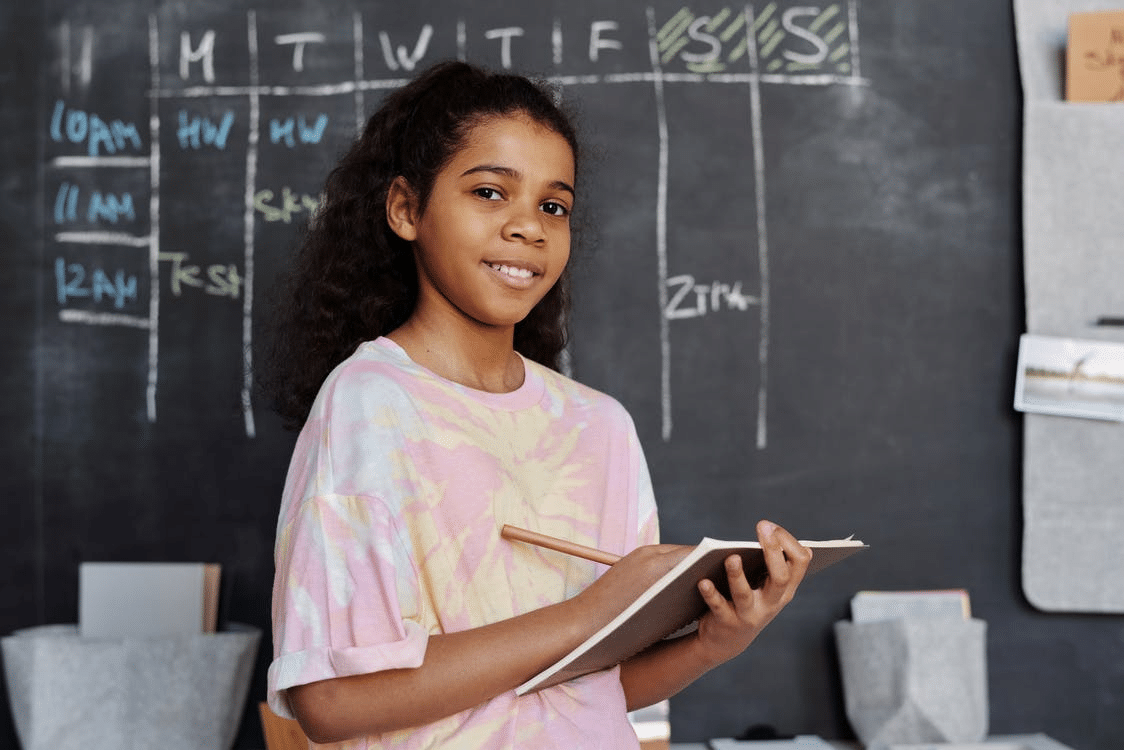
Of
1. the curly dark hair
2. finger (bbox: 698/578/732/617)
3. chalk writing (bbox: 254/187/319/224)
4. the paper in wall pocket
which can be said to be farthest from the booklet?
chalk writing (bbox: 254/187/319/224)

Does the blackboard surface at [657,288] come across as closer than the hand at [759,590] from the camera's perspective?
No

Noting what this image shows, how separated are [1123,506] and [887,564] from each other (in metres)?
0.36

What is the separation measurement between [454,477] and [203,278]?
109cm

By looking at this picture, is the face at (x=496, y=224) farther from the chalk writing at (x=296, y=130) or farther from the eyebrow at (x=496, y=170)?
the chalk writing at (x=296, y=130)

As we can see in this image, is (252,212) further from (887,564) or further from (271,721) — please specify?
(887,564)

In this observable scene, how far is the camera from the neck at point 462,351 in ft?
3.05

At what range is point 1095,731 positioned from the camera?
182 cm

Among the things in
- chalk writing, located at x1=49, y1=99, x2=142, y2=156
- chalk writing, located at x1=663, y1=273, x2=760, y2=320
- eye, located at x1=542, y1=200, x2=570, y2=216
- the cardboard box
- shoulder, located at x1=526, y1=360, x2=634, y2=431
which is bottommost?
shoulder, located at x1=526, y1=360, x2=634, y2=431

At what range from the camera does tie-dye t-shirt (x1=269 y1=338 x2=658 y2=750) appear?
77 cm

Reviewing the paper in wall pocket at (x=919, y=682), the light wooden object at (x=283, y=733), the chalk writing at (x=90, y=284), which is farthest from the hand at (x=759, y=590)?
the chalk writing at (x=90, y=284)

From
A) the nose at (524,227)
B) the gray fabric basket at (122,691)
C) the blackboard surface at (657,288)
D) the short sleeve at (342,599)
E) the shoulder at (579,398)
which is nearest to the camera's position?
the short sleeve at (342,599)

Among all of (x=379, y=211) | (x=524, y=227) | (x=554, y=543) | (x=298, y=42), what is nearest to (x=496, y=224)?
(x=524, y=227)

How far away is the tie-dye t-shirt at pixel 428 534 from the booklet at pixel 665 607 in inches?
1.2

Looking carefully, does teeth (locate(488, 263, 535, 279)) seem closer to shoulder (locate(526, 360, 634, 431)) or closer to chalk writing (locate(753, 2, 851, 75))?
shoulder (locate(526, 360, 634, 431))
